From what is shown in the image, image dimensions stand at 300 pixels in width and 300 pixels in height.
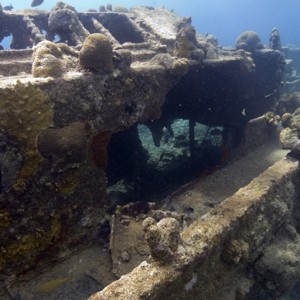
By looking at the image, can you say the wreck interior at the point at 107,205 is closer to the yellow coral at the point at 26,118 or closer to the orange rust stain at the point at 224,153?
the yellow coral at the point at 26,118

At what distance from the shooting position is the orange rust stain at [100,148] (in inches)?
205

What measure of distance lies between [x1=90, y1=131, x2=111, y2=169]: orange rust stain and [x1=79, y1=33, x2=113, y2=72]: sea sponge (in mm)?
1081

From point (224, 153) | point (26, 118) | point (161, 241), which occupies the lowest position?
point (224, 153)

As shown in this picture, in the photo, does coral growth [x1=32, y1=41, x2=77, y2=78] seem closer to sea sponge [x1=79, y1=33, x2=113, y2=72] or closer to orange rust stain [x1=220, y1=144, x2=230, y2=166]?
sea sponge [x1=79, y1=33, x2=113, y2=72]

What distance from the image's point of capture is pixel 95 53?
497cm

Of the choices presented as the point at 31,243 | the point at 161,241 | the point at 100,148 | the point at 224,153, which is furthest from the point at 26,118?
the point at 224,153

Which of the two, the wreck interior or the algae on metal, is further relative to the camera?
the algae on metal

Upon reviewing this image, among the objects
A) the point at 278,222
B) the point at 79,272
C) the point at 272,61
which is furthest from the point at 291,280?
the point at 272,61

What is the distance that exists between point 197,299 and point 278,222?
2.34 m

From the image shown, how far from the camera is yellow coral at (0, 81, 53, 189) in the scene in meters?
4.12

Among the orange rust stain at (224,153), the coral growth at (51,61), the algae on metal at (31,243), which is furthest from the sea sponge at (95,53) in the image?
the orange rust stain at (224,153)

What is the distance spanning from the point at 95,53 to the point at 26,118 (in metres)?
1.52

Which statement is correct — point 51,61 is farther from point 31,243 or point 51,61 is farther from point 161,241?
point 161,241

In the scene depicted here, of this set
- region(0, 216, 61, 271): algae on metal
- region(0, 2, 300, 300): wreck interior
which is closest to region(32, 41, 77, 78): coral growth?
region(0, 2, 300, 300): wreck interior
